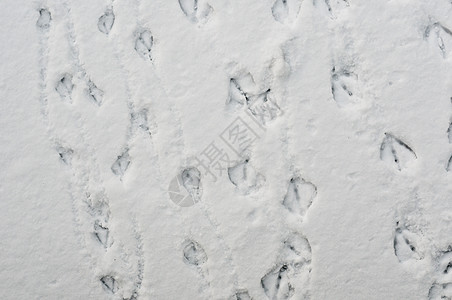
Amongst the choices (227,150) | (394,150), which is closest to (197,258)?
(227,150)

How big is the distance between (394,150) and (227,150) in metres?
0.16

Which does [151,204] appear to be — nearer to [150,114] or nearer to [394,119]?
[150,114]

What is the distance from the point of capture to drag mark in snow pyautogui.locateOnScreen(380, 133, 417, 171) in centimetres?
56

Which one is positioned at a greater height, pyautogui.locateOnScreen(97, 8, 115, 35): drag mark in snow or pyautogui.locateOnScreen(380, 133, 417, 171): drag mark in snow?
pyautogui.locateOnScreen(97, 8, 115, 35): drag mark in snow

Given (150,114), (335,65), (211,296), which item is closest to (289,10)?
(335,65)

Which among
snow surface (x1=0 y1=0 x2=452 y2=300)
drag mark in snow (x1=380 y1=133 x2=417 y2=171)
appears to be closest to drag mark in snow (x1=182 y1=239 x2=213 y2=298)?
snow surface (x1=0 y1=0 x2=452 y2=300)

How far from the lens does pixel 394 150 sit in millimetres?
557

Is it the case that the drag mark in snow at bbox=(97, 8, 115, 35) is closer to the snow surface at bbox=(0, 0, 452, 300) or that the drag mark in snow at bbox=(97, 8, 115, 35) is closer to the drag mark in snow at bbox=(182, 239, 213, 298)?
the snow surface at bbox=(0, 0, 452, 300)

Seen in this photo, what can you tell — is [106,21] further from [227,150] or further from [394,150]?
[394,150]

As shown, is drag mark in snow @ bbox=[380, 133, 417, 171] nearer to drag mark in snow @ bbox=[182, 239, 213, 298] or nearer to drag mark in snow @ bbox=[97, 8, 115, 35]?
drag mark in snow @ bbox=[182, 239, 213, 298]

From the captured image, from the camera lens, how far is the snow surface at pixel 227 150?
55 cm

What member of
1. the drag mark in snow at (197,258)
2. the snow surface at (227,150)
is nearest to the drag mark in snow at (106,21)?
the snow surface at (227,150)

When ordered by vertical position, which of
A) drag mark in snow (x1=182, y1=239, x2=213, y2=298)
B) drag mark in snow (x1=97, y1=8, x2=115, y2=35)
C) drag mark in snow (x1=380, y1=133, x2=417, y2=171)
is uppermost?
drag mark in snow (x1=97, y1=8, x2=115, y2=35)

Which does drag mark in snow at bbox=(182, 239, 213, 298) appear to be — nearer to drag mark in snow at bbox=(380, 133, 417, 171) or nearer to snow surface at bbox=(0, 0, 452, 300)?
snow surface at bbox=(0, 0, 452, 300)
